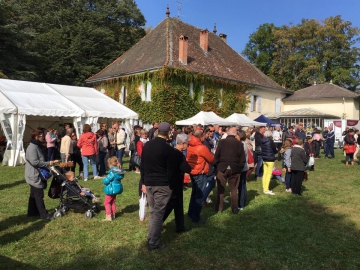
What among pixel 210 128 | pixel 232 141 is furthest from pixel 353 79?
pixel 232 141

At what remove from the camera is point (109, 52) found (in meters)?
34.4

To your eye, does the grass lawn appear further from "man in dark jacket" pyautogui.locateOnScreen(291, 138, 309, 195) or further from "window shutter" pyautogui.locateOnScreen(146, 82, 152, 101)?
"window shutter" pyautogui.locateOnScreen(146, 82, 152, 101)

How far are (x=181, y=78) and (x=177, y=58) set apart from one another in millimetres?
1587

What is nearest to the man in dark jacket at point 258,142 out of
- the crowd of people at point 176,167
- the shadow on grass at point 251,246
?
the crowd of people at point 176,167

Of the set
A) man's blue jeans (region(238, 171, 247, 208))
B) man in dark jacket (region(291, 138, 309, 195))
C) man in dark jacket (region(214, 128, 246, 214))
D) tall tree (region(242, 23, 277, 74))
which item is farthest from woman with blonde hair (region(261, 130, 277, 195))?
tall tree (region(242, 23, 277, 74))

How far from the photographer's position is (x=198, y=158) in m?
5.96

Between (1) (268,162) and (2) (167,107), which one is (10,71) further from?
(1) (268,162)

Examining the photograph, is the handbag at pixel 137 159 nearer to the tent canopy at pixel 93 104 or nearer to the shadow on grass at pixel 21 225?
the shadow on grass at pixel 21 225

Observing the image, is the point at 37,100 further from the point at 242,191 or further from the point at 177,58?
the point at 242,191

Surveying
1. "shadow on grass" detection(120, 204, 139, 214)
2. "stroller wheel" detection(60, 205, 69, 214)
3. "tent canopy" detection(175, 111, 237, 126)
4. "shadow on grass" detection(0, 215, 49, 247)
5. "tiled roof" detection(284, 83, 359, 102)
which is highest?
"tiled roof" detection(284, 83, 359, 102)

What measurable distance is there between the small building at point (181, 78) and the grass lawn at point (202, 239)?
15749 millimetres

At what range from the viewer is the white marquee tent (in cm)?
1317

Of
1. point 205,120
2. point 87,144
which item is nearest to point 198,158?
point 87,144

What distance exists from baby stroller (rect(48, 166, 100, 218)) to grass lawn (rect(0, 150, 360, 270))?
0.14 m
